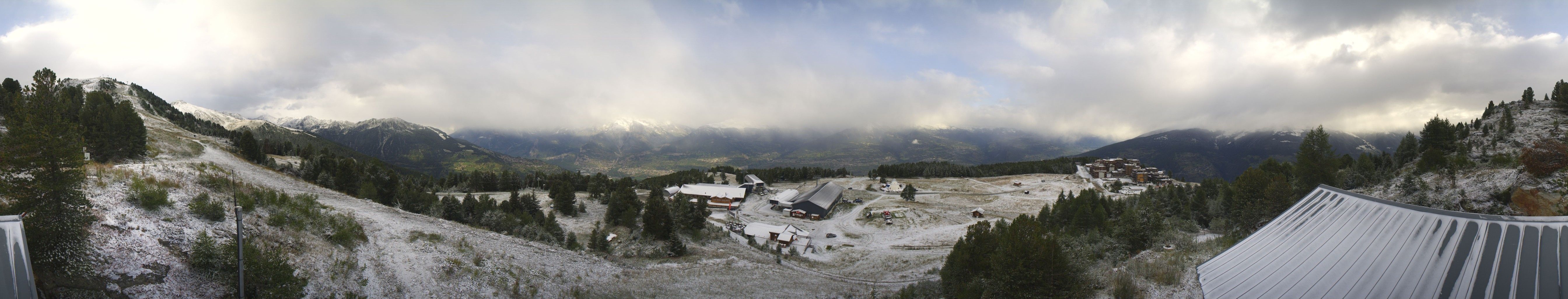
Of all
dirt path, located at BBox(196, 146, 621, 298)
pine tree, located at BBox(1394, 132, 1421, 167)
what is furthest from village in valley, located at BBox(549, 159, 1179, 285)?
pine tree, located at BBox(1394, 132, 1421, 167)

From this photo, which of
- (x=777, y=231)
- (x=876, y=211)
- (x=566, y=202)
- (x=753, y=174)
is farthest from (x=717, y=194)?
(x=753, y=174)

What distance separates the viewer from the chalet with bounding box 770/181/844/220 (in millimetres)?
64750

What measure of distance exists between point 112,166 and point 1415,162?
3037 inches

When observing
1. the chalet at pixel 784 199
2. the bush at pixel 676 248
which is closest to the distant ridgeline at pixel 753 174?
the chalet at pixel 784 199

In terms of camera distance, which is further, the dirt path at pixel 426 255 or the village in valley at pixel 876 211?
the village in valley at pixel 876 211

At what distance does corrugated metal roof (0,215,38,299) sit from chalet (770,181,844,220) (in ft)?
192

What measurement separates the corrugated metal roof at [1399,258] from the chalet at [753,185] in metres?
73.4

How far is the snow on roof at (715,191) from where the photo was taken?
239 feet

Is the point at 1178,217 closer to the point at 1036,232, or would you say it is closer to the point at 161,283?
the point at 1036,232

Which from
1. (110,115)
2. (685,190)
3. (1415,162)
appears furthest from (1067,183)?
(110,115)

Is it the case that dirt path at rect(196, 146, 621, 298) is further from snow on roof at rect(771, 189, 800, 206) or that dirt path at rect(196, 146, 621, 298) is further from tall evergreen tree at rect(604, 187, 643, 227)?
snow on roof at rect(771, 189, 800, 206)

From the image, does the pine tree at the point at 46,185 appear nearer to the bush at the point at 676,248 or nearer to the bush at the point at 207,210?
the bush at the point at 207,210

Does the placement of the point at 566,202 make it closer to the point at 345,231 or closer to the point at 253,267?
the point at 345,231

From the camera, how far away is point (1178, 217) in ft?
125
